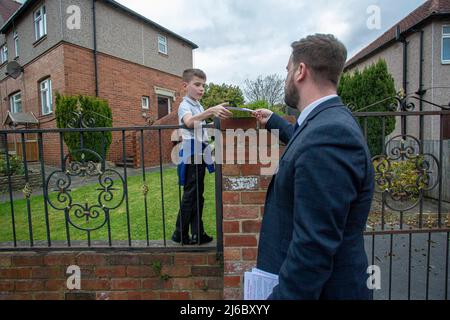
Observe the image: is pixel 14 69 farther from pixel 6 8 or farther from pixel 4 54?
pixel 6 8

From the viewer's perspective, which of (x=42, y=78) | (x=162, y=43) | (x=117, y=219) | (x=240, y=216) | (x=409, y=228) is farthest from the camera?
(x=162, y=43)

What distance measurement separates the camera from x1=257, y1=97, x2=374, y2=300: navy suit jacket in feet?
2.87

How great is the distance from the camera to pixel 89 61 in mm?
10898

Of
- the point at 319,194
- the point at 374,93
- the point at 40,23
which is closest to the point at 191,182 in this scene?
the point at 319,194

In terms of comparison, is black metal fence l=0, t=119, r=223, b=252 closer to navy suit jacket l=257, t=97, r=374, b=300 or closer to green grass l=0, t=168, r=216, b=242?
green grass l=0, t=168, r=216, b=242

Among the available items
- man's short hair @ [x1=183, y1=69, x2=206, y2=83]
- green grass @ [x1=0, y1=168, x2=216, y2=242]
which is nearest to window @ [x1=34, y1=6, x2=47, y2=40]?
green grass @ [x1=0, y1=168, x2=216, y2=242]

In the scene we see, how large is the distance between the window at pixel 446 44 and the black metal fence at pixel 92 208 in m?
11.2

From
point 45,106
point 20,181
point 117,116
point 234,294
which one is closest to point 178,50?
point 117,116

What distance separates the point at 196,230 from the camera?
7.42 ft

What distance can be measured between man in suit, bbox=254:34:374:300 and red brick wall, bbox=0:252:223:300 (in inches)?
41.4

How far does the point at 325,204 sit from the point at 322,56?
0.58 meters

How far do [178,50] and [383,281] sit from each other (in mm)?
15850

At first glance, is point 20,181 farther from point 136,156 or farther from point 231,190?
point 231,190

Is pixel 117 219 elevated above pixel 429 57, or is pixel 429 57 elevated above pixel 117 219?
pixel 429 57
